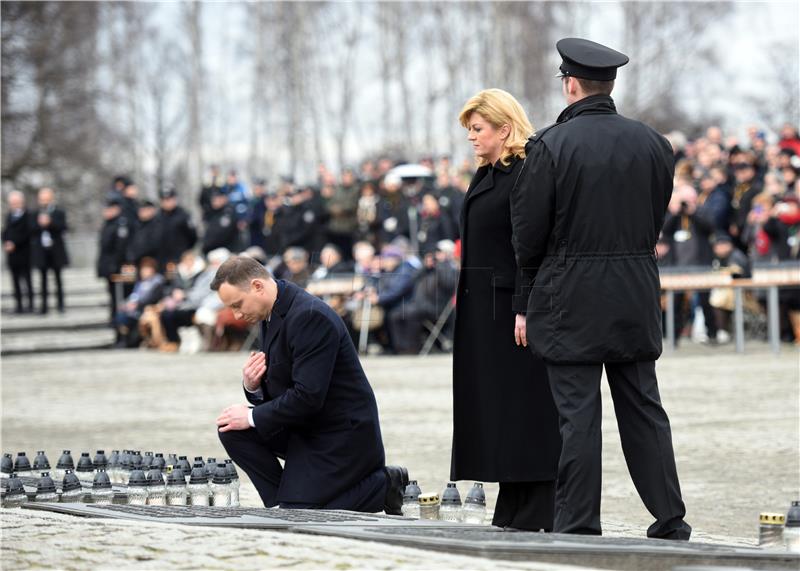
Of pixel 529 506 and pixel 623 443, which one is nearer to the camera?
pixel 623 443

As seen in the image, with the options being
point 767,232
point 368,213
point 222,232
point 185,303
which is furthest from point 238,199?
point 767,232

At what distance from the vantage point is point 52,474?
9375mm

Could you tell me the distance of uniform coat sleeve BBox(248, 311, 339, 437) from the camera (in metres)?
7.85

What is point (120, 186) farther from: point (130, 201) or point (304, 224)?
point (304, 224)

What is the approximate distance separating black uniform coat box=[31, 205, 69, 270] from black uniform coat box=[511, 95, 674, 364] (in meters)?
24.4

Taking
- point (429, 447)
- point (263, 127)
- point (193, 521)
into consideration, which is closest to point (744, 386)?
point (429, 447)

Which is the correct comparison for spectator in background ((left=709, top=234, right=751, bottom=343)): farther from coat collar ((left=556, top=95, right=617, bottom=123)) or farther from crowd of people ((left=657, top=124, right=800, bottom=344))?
coat collar ((left=556, top=95, right=617, bottom=123))

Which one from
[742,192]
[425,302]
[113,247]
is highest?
[742,192]

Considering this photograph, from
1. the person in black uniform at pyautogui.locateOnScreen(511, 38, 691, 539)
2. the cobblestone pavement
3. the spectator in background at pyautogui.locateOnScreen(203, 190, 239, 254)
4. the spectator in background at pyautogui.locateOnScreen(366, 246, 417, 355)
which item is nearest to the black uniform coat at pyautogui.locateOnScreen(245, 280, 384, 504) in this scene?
the cobblestone pavement

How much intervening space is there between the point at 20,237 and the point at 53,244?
755mm

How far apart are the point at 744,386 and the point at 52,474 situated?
882cm

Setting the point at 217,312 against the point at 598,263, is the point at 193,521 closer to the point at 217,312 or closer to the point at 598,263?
the point at 598,263

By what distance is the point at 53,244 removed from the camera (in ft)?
101

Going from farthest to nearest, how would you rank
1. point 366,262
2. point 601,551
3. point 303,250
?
1. point 303,250
2. point 366,262
3. point 601,551
